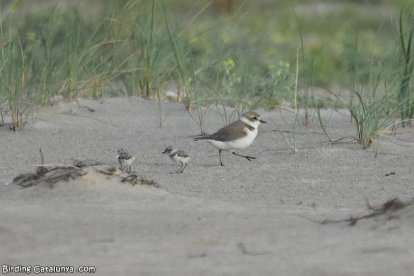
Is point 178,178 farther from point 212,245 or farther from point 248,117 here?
point 212,245

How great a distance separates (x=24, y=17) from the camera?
847 centimetres

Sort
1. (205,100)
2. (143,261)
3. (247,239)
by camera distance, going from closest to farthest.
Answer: (143,261)
(247,239)
(205,100)

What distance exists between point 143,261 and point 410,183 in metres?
2.27

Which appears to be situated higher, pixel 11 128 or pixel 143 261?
pixel 143 261

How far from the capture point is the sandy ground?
3.86 m

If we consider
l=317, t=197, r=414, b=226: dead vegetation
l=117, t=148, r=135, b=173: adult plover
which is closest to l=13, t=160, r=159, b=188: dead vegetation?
l=117, t=148, r=135, b=173: adult plover

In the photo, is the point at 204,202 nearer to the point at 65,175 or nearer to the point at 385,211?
the point at 65,175

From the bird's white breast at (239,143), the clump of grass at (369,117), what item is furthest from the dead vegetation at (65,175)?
the clump of grass at (369,117)

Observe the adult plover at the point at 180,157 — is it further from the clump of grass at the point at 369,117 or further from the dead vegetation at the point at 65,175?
the clump of grass at the point at 369,117

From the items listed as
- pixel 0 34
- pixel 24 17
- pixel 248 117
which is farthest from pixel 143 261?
pixel 24 17

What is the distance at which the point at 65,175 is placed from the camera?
508cm

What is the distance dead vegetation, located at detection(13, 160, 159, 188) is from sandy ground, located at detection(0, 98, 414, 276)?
50 millimetres

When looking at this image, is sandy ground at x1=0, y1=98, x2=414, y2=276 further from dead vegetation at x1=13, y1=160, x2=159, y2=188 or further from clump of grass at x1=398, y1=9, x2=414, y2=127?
clump of grass at x1=398, y1=9, x2=414, y2=127

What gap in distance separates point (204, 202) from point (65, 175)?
651 millimetres
